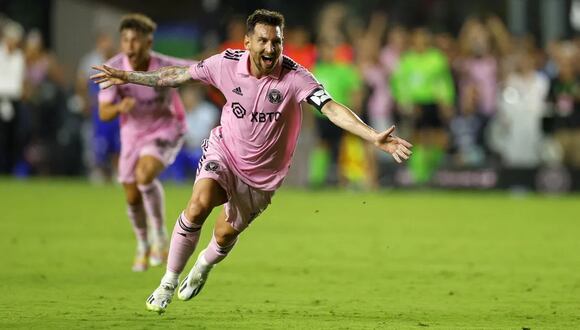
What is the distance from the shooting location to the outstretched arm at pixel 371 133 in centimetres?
774

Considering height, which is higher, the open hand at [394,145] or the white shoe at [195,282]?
the open hand at [394,145]

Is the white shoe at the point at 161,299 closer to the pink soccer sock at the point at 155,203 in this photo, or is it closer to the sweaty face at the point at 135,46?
the pink soccer sock at the point at 155,203

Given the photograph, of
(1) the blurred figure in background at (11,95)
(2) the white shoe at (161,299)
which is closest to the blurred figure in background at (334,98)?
(1) the blurred figure in background at (11,95)

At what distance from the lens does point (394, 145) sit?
307 inches

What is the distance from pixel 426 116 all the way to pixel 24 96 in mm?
8397

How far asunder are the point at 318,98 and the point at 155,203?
3647mm

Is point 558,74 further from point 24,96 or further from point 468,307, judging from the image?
point 468,307

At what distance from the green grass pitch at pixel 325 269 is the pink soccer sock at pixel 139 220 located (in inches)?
11.5

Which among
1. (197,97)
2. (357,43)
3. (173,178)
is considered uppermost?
(357,43)

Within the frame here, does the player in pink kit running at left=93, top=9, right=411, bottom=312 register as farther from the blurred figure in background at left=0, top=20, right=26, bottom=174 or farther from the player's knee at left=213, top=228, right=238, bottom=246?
the blurred figure in background at left=0, top=20, right=26, bottom=174

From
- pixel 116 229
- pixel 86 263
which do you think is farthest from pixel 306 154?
pixel 86 263

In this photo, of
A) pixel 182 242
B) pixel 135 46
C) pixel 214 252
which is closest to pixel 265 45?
pixel 182 242

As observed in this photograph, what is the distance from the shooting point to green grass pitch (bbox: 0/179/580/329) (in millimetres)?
8492

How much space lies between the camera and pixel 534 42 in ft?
76.9
